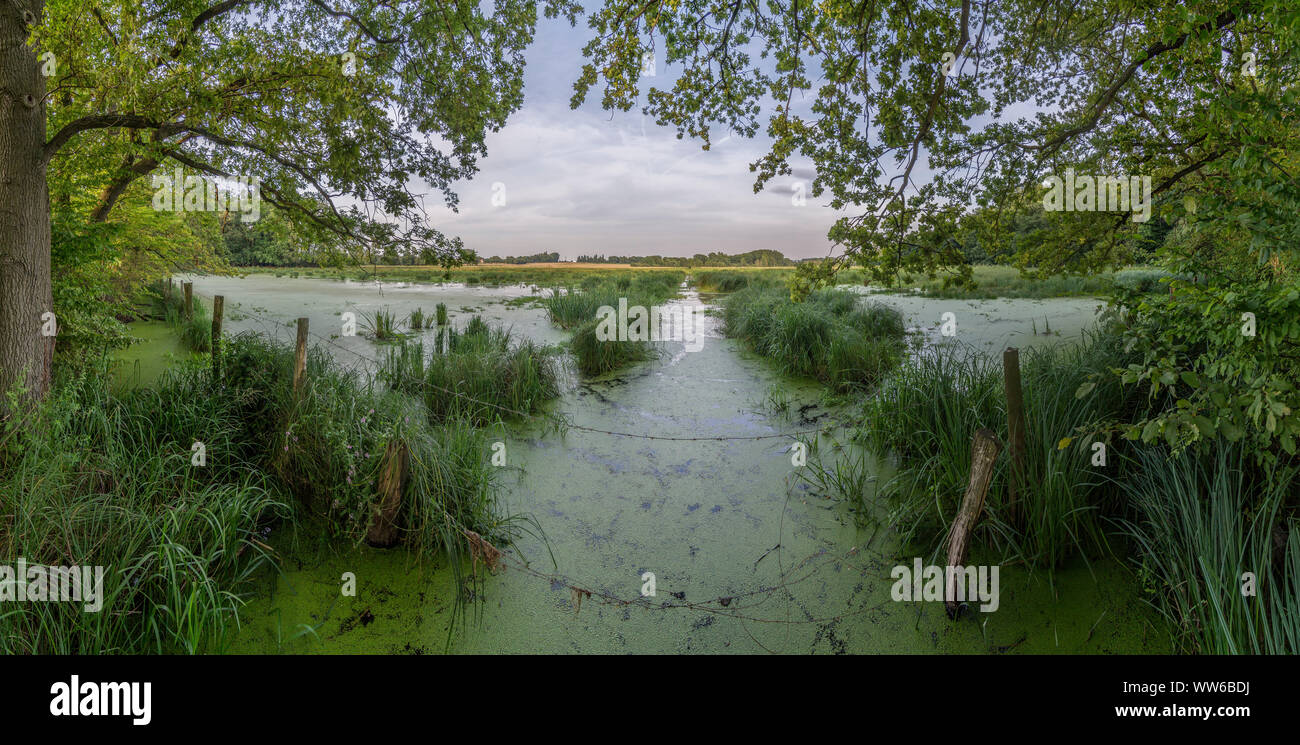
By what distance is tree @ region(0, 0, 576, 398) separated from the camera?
371 centimetres

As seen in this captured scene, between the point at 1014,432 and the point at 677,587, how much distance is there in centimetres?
216

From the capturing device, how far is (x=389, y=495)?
3.43 m

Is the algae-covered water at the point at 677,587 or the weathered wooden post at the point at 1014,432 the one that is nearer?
the algae-covered water at the point at 677,587

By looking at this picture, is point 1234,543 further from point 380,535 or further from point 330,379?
point 330,379

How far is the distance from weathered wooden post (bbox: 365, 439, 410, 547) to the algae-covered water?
12 cm

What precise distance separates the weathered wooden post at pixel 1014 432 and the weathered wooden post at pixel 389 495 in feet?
11.7

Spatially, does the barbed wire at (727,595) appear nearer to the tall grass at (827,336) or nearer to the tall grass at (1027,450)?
the tall grass at (1027,450)

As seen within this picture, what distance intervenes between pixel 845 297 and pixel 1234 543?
35.5 feet

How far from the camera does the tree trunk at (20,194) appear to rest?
12.1 feet

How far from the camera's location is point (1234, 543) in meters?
2.46

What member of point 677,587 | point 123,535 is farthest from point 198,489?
point 677,587

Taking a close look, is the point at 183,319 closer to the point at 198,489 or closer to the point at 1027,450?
the point at 198,489

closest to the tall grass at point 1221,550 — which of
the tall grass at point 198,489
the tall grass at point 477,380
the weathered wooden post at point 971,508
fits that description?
the weathered wooden post at point 971,508
